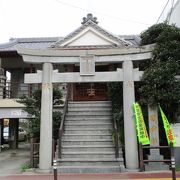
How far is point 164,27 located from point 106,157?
6958 mm

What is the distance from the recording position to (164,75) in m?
14.2

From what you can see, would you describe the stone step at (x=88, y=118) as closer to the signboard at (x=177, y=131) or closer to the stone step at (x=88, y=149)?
the stone step at (x=88, y=149)

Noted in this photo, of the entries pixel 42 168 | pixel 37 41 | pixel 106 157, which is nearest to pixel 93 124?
pixel 106 157

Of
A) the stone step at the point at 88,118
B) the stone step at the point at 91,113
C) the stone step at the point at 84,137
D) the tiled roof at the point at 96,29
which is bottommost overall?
the stone step at the point at 84,137

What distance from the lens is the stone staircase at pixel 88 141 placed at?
45.6ft

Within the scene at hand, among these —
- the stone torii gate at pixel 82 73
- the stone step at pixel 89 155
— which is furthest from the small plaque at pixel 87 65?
the stone step at pixel 89 155

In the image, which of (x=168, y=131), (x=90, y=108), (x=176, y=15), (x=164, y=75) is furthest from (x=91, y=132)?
(x=176, y=15)

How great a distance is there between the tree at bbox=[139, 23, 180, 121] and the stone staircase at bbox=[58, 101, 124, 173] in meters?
2.93

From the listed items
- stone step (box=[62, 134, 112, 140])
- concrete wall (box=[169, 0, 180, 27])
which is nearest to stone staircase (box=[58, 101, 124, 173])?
stone step (box=[62, 134, 112, 140])

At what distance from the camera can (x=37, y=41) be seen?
2816cm

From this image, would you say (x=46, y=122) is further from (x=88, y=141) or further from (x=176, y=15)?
(x=176, y=15)

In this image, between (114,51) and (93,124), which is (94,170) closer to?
(93,124)

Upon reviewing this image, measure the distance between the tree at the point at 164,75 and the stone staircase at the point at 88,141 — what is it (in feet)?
9.61

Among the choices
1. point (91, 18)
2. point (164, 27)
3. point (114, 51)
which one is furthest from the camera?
point (91, 18)
